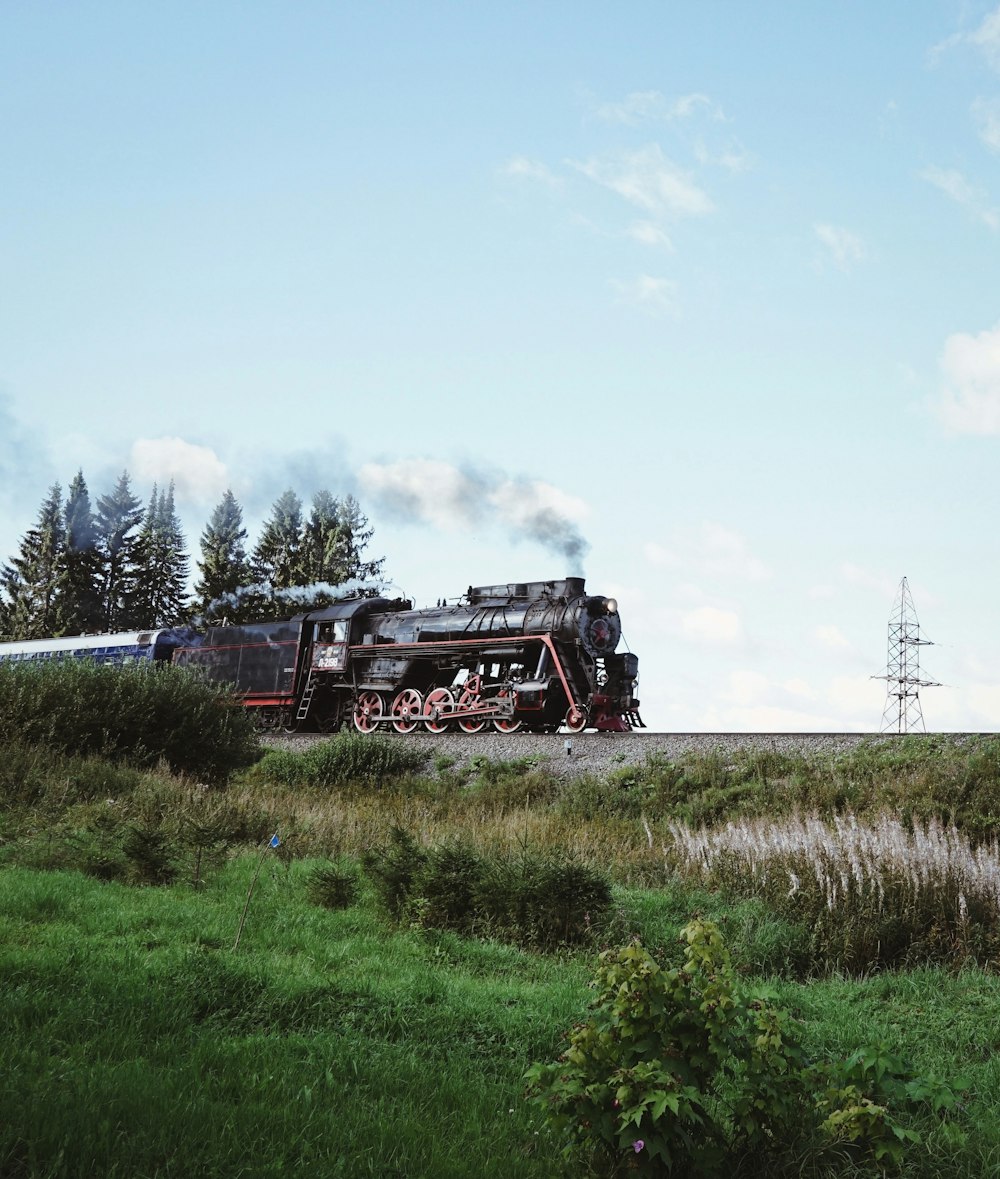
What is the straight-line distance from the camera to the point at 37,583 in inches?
2530

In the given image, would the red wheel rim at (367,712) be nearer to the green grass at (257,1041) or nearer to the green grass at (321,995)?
the green grass at (321,995)

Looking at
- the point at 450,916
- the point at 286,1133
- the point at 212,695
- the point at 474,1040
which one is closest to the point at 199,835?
the point at 450,916

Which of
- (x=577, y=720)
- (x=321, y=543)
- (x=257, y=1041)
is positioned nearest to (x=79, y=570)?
(x=321, y=543)

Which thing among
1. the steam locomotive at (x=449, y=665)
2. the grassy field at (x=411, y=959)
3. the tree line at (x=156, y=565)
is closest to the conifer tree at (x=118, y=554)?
the tree line at (x=156, y=565)

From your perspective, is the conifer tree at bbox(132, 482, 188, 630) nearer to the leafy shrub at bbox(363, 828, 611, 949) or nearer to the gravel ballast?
the gravel ballast

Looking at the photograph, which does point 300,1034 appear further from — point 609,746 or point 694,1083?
point 609,746

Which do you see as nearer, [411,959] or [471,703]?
[411,959]

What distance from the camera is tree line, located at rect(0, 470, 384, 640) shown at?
2260 inches

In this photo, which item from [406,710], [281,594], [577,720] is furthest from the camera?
[281,594]

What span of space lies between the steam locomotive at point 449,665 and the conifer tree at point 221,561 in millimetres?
28056

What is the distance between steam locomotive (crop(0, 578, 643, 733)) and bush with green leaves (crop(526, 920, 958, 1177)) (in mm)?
19014

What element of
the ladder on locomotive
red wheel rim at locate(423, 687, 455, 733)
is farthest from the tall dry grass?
the ladder on locomotive

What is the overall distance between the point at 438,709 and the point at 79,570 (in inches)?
1795

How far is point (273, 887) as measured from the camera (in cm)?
1111
